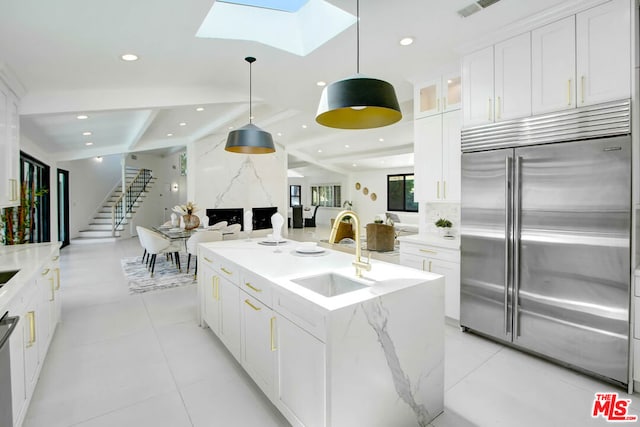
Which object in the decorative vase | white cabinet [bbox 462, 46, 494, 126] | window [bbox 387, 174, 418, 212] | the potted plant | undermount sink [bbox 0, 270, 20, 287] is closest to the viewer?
undermount sink [bbox 0, 270, 20, 287]

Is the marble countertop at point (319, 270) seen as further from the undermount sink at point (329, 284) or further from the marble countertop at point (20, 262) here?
the marble countertop at point (20, 262)

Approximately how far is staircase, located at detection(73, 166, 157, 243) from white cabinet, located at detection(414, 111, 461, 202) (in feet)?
32.4

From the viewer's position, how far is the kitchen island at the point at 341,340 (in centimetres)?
142

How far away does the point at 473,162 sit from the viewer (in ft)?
9.44

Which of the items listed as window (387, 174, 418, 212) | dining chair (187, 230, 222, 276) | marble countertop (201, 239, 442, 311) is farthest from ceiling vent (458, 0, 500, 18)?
window (387, 174, 418, 212)

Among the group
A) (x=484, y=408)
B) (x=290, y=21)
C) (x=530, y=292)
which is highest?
(x=290, y=21)

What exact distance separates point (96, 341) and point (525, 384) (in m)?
3.59

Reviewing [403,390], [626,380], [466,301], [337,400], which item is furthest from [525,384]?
[337,400]

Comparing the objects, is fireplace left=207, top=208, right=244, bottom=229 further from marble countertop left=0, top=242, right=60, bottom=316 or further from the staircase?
marble countertop left=0, top=242, right=60, bottom=316

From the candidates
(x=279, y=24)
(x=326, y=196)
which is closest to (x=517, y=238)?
(x=279, y=24)

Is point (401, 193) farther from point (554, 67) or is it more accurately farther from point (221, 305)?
point (221, 305)

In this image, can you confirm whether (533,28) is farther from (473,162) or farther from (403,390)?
(403,390)

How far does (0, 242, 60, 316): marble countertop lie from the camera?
5.57 feet

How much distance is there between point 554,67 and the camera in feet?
7.98
